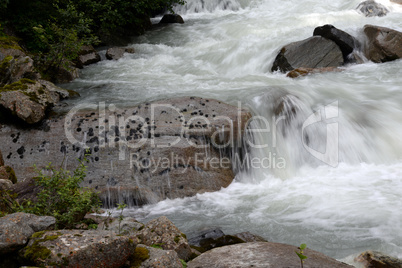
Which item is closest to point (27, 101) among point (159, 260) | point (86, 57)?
point (159, 260)

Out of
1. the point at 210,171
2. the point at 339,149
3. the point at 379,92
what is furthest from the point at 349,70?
the point at 210,171

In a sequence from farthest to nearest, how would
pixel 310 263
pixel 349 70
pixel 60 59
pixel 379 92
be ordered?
pixel 349 70, pixel 60 59, pixel 379 92, pixel 310 263

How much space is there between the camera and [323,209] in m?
5.80

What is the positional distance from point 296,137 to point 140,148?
3265 mm

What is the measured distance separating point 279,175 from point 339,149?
1.45 metres

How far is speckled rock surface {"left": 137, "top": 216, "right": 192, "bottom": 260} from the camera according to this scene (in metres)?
4.06

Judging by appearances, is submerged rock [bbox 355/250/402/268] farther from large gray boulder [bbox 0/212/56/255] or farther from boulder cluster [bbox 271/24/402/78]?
boulder cluster [bbox 271/24/402/78]

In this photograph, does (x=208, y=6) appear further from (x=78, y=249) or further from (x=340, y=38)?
(x=78, y=249)

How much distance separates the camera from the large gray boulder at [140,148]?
21.6 feet

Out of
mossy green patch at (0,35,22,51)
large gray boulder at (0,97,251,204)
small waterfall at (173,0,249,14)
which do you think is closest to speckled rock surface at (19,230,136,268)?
large gray boulder at (0,97,251,204)

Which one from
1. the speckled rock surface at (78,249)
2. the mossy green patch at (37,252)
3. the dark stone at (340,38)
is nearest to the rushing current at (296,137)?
the dark stone at (340,38)

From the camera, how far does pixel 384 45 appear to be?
467 inches

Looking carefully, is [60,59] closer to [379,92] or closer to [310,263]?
[379,92]

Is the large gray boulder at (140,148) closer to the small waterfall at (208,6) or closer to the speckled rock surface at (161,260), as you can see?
the speckled rock surface at (161,260)
